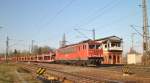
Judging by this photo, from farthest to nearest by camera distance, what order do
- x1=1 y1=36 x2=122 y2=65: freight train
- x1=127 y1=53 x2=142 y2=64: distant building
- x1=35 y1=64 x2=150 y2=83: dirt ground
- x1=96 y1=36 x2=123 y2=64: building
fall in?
x1=96 y1=36 x2=123 y2=64: building < x1=127 y1=53 x2=142 y2=64: distant building < x1=1 y1=36 x2=122 y2=65: freight train < x1=35 y1=64 x2=150 y2=83: dirt ground

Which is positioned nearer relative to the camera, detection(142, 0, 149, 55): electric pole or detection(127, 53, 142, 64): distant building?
detection(142, 0, 149, 55): electric pole

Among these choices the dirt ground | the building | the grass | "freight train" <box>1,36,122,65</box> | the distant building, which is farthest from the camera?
the building

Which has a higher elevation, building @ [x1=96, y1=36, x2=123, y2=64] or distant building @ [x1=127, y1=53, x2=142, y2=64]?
building @ [x1=96, y1=36, x2=123, y2=64]

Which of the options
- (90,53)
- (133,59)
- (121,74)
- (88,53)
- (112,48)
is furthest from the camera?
(112,48)

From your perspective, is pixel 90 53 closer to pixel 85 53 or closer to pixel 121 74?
pixel 85 53

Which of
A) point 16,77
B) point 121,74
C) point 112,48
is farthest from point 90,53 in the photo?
point 112,48

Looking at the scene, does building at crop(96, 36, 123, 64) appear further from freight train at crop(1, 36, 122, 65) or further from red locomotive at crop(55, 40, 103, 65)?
red locomotive at crop(55, 40, 103, 65)

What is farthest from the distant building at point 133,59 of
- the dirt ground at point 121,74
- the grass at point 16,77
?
the dirt ground at point 121,74

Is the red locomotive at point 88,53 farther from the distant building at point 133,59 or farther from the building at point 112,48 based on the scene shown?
the distant building at point 133,59

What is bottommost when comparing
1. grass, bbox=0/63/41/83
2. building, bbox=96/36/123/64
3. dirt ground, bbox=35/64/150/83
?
grass, bbox=0/63/41/83

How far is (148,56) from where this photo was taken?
36312mm

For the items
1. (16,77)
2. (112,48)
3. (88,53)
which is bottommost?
(16,77)

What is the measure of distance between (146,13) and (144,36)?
3.68m

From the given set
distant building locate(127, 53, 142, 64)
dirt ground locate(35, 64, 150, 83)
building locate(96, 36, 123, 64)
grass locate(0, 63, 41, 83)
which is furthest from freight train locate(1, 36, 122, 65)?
dirt ground locate(35, 64, 150, 83)
